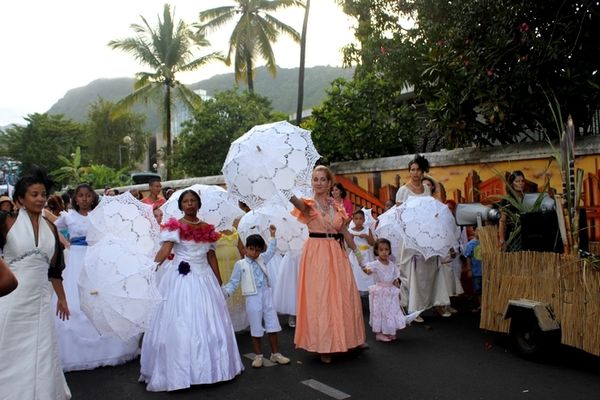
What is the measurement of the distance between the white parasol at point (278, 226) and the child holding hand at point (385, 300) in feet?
3.74

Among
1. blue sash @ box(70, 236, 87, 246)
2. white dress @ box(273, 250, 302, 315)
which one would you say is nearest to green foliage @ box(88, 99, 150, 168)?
white dress @ box(273, 250, 302, 315)

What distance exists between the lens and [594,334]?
530 centimetres

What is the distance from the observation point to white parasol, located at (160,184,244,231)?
24.7 ft

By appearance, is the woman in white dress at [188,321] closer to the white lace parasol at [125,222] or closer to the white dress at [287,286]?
the white lace parasol at [125,222]

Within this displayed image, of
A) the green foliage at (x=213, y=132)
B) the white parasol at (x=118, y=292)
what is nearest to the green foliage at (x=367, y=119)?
the white parasol at (x=118, y=292)

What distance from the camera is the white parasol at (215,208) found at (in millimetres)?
7543

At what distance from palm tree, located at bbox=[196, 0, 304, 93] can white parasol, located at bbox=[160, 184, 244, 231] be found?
21.7m

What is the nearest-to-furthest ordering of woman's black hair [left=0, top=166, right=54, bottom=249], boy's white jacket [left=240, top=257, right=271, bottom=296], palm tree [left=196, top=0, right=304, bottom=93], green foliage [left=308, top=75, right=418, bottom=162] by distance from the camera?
woman's black hair [left=0, top=166, right=54, bottom=249] → boy's white jacket [left=240, top=257, right=271, bottom=296] → green foliage [left=308, top=75, right=418, bottom=162] → palm tree [left=196, top=0, right=304, bottom=93]

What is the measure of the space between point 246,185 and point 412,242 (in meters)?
2.47

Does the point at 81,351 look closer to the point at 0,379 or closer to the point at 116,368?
the point at 116,368

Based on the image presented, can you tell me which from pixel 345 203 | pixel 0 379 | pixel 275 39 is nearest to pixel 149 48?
pixel 275 39

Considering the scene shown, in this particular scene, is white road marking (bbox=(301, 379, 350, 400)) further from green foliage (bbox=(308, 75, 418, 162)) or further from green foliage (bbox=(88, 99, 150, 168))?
green foliage (bbox=(88, 99, 150, 168))

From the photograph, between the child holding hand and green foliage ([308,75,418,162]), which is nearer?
the child holding hand

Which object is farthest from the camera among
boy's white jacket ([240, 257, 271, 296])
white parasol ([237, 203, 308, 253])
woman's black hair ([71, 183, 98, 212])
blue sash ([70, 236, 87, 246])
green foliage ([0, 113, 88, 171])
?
green foliage ([0, 113, 88, 171])
